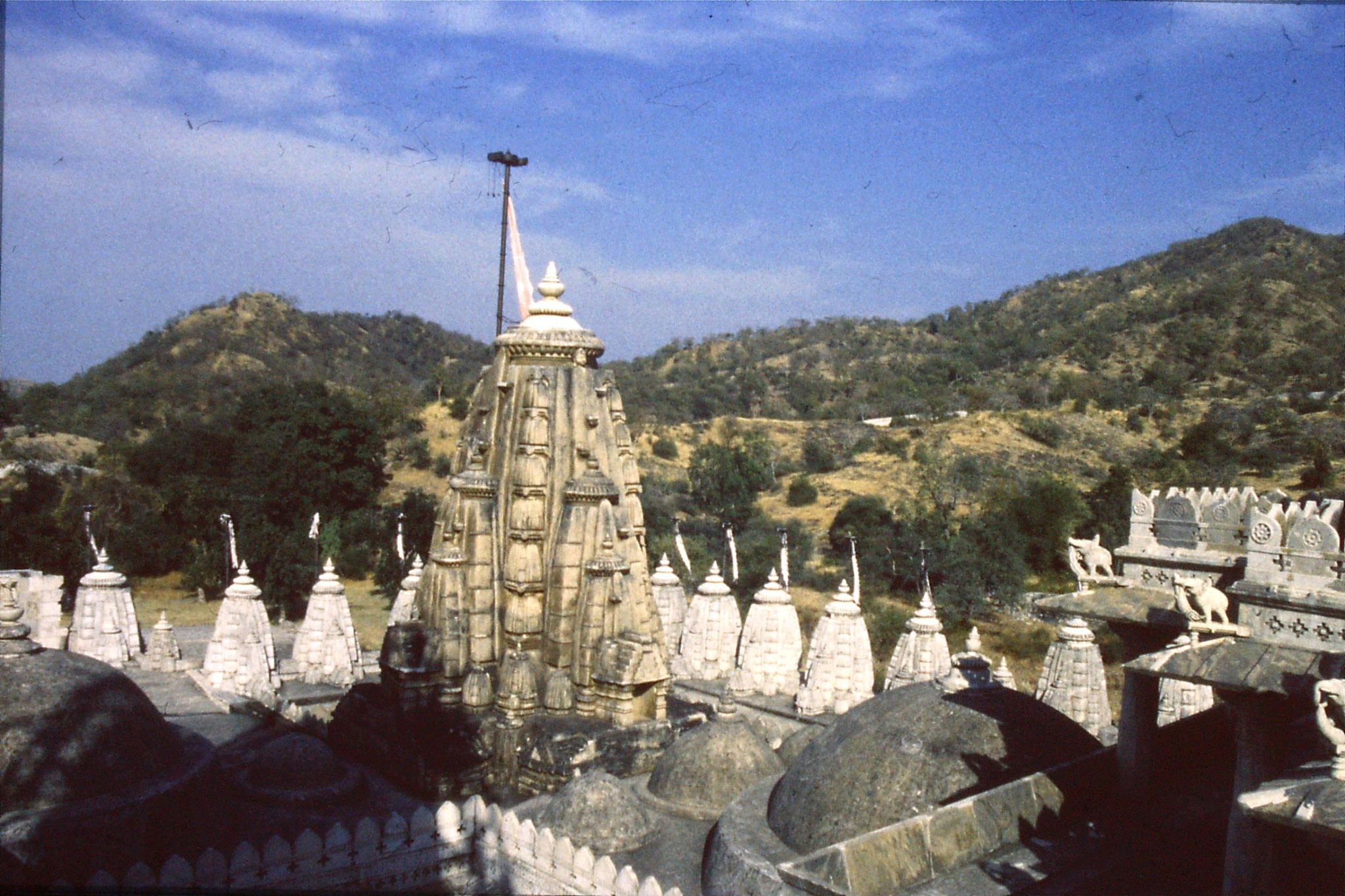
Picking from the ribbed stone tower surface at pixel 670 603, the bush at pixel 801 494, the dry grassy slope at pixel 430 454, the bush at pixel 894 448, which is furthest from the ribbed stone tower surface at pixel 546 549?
the bush at pixel 894 448

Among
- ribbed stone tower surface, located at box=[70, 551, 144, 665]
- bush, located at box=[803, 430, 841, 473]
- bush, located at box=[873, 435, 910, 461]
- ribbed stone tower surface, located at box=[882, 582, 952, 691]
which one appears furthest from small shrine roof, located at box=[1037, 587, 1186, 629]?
bush, located at box=[803, 430, 841, 473]

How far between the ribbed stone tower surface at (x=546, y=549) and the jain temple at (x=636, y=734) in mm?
46

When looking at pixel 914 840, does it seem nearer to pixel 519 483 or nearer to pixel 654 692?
pixel 654 692

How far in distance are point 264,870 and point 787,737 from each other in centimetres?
764

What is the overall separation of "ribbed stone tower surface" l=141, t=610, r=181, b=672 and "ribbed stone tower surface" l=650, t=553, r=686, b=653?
9.19 metres

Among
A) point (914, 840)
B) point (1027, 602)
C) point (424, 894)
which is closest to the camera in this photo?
point (914, 840)

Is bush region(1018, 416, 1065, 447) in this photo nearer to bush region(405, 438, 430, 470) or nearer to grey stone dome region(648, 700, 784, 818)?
bush region(405, 438, 430, 470)

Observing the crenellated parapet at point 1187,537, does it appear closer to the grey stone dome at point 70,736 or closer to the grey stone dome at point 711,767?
the grey stone dome at point 711,767

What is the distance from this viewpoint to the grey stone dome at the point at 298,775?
12.5 meters

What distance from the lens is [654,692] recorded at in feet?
47.0

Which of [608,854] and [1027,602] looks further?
[1027,602]

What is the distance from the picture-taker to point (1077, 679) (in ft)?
55.9

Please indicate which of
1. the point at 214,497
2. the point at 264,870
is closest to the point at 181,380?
the point at 214,497

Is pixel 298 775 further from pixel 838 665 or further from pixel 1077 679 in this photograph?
pixel 1077 679
